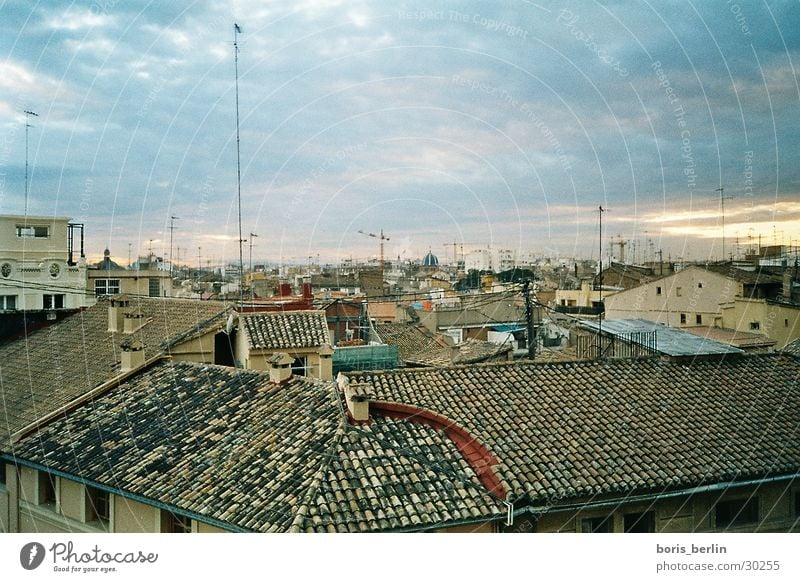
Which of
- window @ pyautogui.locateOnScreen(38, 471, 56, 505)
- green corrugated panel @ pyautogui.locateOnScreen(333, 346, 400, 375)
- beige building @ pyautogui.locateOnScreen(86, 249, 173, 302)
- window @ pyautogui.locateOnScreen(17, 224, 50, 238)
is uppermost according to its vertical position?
window @ pyautogui.locateOnScreen(17, 224, 50, 238)

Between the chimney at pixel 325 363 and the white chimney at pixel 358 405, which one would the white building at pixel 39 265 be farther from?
the white chimney at pixel 358 405

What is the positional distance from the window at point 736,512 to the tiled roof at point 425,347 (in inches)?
227

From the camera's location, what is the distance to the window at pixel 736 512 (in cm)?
605

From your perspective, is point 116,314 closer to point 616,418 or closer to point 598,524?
point 616,418

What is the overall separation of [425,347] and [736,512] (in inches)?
359

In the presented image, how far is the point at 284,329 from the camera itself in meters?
9.95

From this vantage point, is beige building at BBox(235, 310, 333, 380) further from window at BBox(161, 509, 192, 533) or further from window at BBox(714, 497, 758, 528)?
window at BBox(714, 497, 758, 528)

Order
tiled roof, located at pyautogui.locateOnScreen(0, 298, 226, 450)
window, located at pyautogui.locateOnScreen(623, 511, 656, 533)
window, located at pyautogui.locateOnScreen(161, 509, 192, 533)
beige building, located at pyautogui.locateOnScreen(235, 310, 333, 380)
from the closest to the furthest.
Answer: window, located at pyautogui.locateOnScreen(623, 511, 656, 533)
window, located at pyautogui.locateOnScreen(161, 509, 192, 533)
tiled roof, located at pyautogui.locateOnScreen(0, 298, 226, 450)
beige building, located at pyautogui.locateOnScreen(235, 310, 333, 380)

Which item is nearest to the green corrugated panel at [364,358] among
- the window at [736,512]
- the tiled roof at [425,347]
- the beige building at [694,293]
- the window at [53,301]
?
the tiled roof at [425,347]

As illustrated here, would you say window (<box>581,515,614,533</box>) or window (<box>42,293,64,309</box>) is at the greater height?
window (<box>42,293,64,309</box>)

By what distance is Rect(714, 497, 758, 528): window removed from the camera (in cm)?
605

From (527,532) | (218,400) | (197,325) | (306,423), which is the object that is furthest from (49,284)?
(527,532)

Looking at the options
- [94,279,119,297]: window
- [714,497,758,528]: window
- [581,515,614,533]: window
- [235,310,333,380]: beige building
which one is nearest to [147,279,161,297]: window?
[94,279,119,297]: window

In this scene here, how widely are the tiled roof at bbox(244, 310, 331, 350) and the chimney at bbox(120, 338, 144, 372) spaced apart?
1.42m
